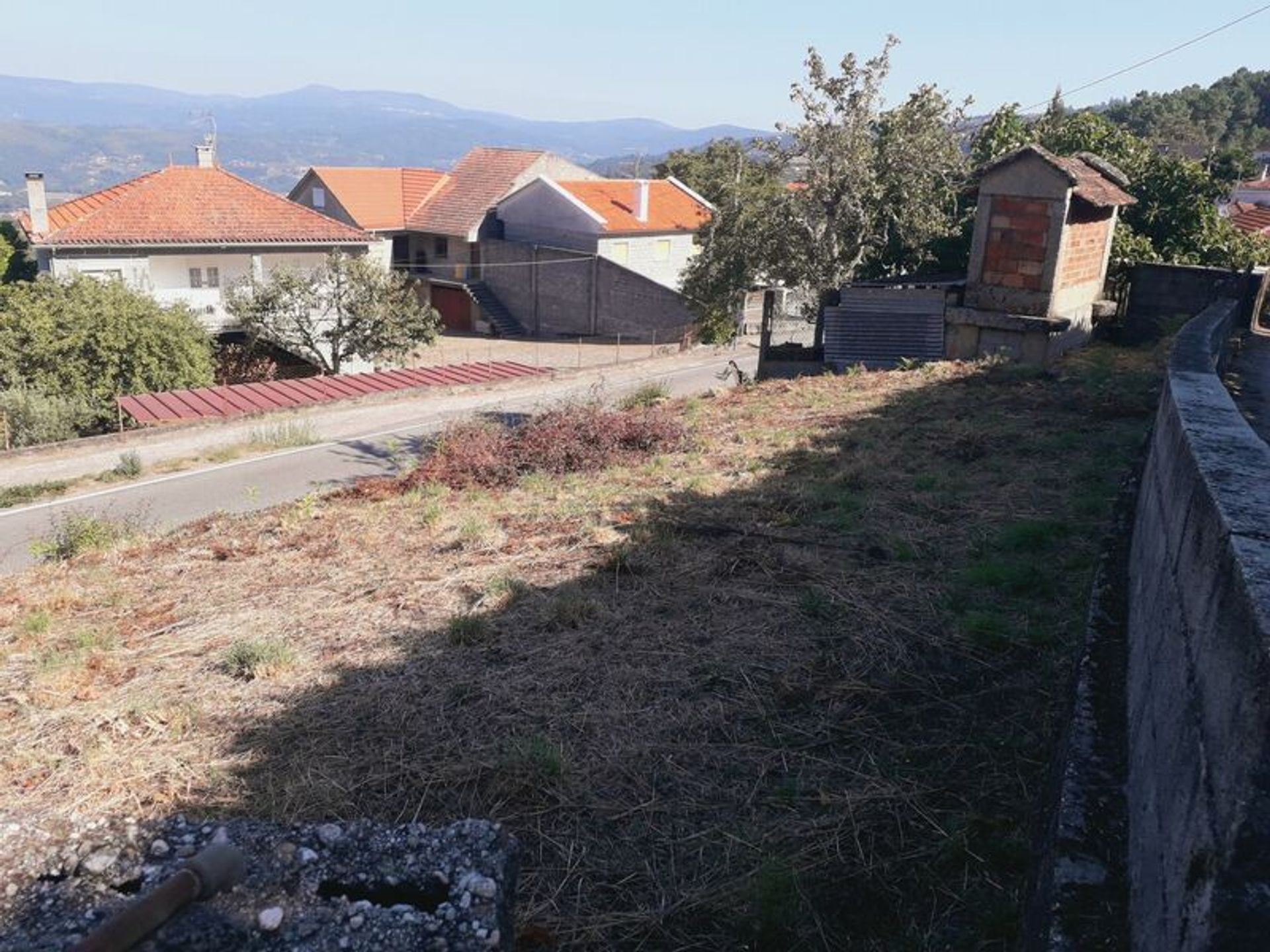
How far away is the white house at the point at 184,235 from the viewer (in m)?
32.2

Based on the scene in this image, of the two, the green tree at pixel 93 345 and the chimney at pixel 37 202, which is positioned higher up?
the chimney at pixel 37 202

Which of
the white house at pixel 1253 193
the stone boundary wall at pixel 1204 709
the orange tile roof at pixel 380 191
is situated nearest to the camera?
the stone boundary wall at pixel 1204 709

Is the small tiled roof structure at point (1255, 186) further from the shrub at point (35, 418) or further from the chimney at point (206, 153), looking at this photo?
the shrub at point (35, 418)

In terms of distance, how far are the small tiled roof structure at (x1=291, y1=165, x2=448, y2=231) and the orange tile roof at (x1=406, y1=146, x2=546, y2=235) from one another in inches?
32.9

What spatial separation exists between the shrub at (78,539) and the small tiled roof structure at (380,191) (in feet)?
129

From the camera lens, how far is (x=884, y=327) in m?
18.3

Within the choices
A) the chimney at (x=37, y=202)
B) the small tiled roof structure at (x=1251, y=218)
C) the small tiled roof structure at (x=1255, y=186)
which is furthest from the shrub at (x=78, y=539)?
the small tiled roof structure at (x=1255, y=186)

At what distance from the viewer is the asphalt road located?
14.5 m

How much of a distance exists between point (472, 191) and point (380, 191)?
20.1ft

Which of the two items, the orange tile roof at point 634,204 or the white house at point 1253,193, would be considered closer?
the orange tile roof at point 634,204

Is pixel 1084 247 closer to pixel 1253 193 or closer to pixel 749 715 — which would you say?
pixel 749 715

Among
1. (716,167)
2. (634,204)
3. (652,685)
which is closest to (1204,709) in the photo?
(652,685)

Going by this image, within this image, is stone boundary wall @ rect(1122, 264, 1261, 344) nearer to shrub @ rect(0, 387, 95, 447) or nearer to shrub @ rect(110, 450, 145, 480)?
shrub @ rect(110, 450, 145, 480)

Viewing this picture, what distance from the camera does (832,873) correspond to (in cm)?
380
